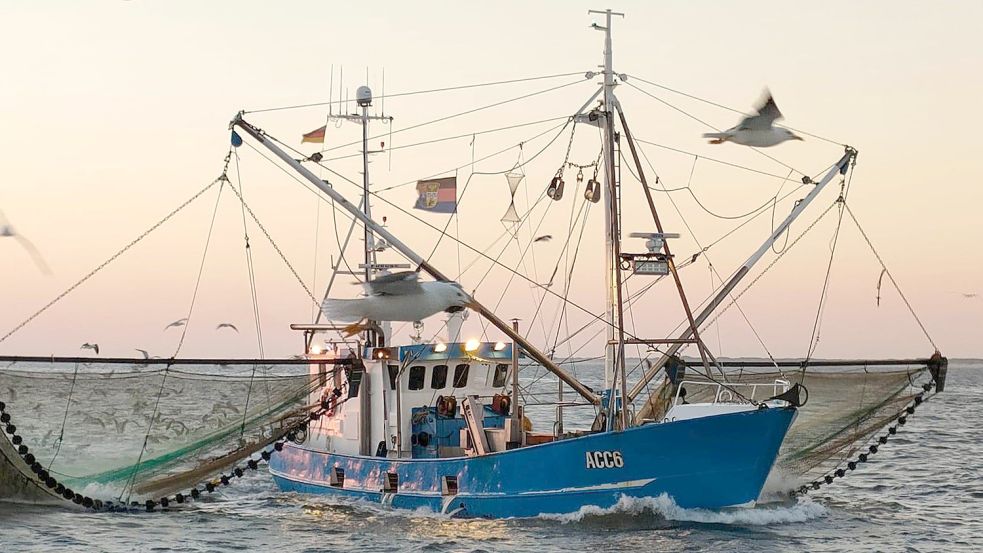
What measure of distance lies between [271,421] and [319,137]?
6224mm

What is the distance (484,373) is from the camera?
1022 inches

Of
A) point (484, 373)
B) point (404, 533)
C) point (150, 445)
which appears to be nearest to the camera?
point (404, 533)

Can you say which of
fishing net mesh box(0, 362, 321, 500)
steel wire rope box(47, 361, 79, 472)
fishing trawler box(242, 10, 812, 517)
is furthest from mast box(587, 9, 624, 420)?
steel wire rope box(47, 361, 79, 472)

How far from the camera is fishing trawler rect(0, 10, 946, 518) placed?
2081cm

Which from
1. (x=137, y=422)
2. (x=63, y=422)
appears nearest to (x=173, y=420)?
(x=137, y=422)

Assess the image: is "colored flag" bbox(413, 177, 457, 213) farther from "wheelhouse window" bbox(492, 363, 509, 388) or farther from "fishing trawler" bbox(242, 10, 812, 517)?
"wheelhouse window" bbox(492, 363, 509, 388)

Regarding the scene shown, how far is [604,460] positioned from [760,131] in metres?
5.84

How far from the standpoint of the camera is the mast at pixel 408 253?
74.3 feet

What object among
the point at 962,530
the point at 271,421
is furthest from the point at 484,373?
the point at 962,530

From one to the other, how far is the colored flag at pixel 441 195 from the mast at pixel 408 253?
2.82 m

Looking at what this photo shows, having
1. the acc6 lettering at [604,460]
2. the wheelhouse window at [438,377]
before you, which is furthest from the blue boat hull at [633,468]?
the wheelhouse window at [438,377]

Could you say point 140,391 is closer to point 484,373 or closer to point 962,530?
point 484,373

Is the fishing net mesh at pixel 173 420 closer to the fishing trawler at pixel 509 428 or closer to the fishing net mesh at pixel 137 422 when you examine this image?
the fishing net mesh at pixel 137 422

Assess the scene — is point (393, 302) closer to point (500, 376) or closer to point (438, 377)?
point (438, 377)
